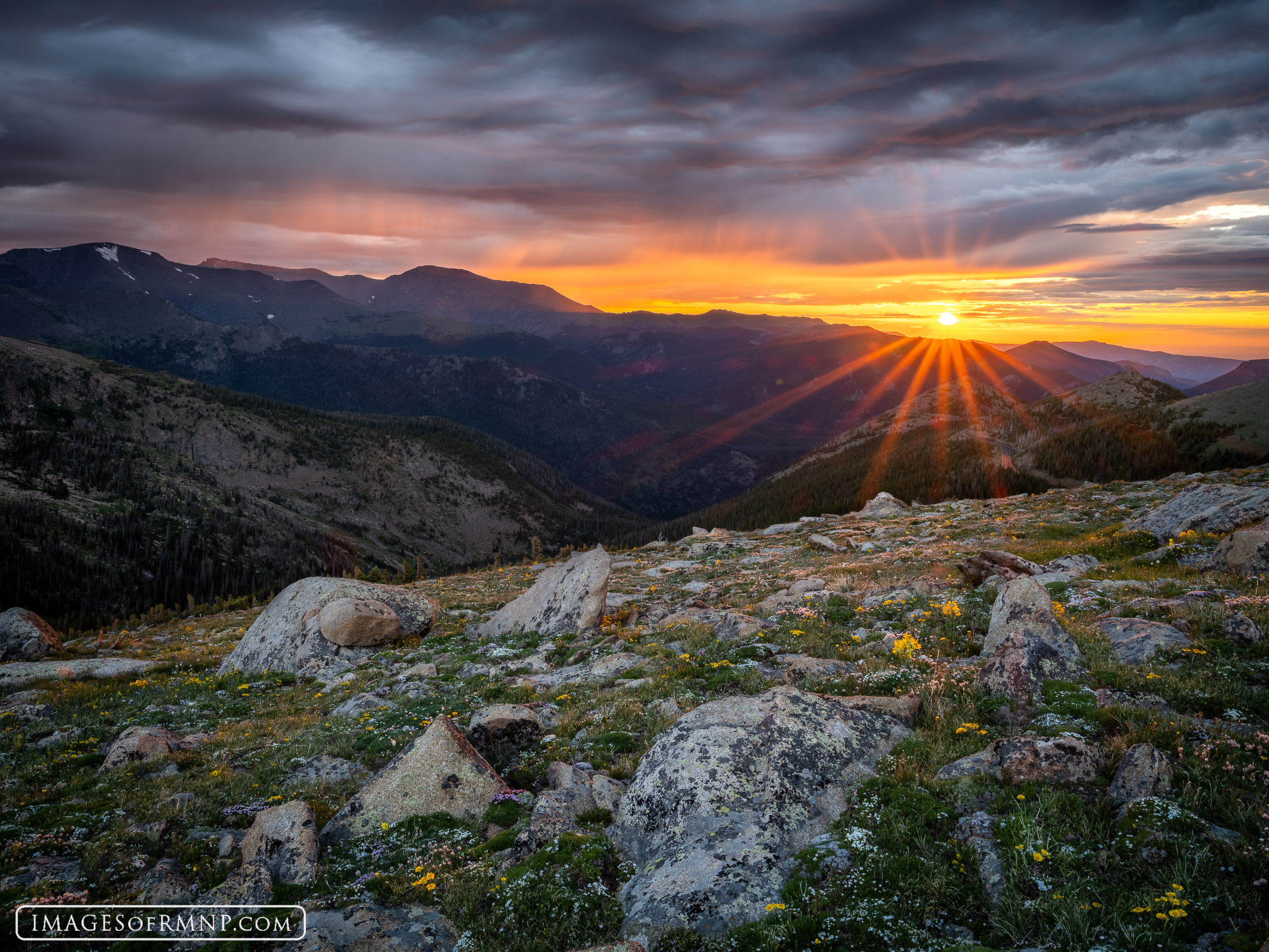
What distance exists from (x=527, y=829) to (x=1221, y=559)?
20.9m

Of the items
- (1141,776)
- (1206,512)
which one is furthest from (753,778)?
(1206,512)

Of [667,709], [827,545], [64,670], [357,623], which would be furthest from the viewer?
[827,545]

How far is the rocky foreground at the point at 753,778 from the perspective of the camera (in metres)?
6.70

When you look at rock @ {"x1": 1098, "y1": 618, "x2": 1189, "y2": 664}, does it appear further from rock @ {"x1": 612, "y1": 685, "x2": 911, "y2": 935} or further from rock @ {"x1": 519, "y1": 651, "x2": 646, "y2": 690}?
rock @ {"x1": 519, "y1": 651, "x2": 646, "y2": 690}

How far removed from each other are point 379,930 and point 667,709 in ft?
23.3

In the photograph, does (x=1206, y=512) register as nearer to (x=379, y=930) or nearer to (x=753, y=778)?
(x=753, y=778)

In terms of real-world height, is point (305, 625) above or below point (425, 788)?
below

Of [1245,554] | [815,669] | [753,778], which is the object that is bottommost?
[815,669]

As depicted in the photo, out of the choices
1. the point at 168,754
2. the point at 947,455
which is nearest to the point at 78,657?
the point at 168,754

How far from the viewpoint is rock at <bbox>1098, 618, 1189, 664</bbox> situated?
39.1ft

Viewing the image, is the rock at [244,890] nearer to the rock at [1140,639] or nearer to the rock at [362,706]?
the rock at [362,706]

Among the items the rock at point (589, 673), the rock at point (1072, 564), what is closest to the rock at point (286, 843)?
the rock at point (589, 673)

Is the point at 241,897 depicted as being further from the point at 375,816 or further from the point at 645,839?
the point at 645,839

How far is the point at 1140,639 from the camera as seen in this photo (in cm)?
1246
